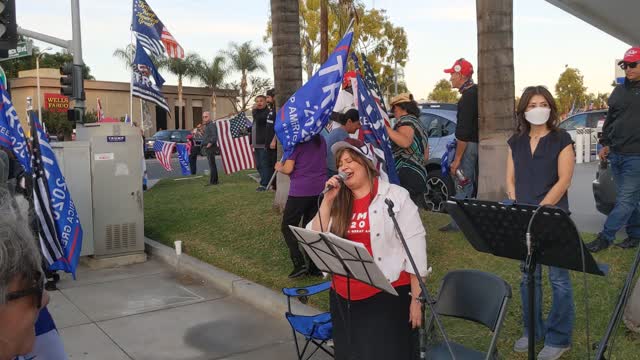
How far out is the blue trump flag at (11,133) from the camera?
6.33 meters

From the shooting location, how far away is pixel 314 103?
5875mm

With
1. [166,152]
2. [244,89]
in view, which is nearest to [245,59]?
[244,89]

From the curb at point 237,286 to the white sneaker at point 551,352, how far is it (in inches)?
79.9

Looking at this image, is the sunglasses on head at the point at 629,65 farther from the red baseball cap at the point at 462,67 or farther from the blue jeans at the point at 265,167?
the blue jeans at the point at 265,167

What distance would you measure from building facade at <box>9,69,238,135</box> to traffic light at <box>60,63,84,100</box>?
1215 inches

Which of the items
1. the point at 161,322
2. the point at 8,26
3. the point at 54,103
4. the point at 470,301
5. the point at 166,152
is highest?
the point at 54,103

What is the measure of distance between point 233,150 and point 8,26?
20.8 feet

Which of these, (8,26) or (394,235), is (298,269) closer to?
(394,235)

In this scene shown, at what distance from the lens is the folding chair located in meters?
3.33

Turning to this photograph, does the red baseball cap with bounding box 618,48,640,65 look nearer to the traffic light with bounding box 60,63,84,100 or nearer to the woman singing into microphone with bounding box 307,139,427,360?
the woman singing into microphone with bounding box 307,139,427,360

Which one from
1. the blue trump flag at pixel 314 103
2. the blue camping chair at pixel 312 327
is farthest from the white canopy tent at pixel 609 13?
the blue camping chair at pixel 312 327

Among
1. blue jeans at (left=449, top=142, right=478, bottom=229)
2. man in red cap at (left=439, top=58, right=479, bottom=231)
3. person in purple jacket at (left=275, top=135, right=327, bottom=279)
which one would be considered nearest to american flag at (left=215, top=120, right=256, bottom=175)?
man in red cap at (left=439, top=58, right=479, bottom=231)

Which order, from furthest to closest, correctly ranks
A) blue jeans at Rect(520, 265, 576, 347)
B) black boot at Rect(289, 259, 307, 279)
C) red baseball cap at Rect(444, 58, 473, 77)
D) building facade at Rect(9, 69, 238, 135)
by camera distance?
building facade at Rect(9, 69, 238, 135), red baseball cap at Rect(444, 58, 473, 77), black boot at Rect(289, 259, 307, 279), blue jeans at Rect(520, 265, 576, 347)

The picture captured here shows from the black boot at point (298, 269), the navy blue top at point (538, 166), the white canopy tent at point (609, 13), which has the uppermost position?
the white canopy tent at point (609, 13)
